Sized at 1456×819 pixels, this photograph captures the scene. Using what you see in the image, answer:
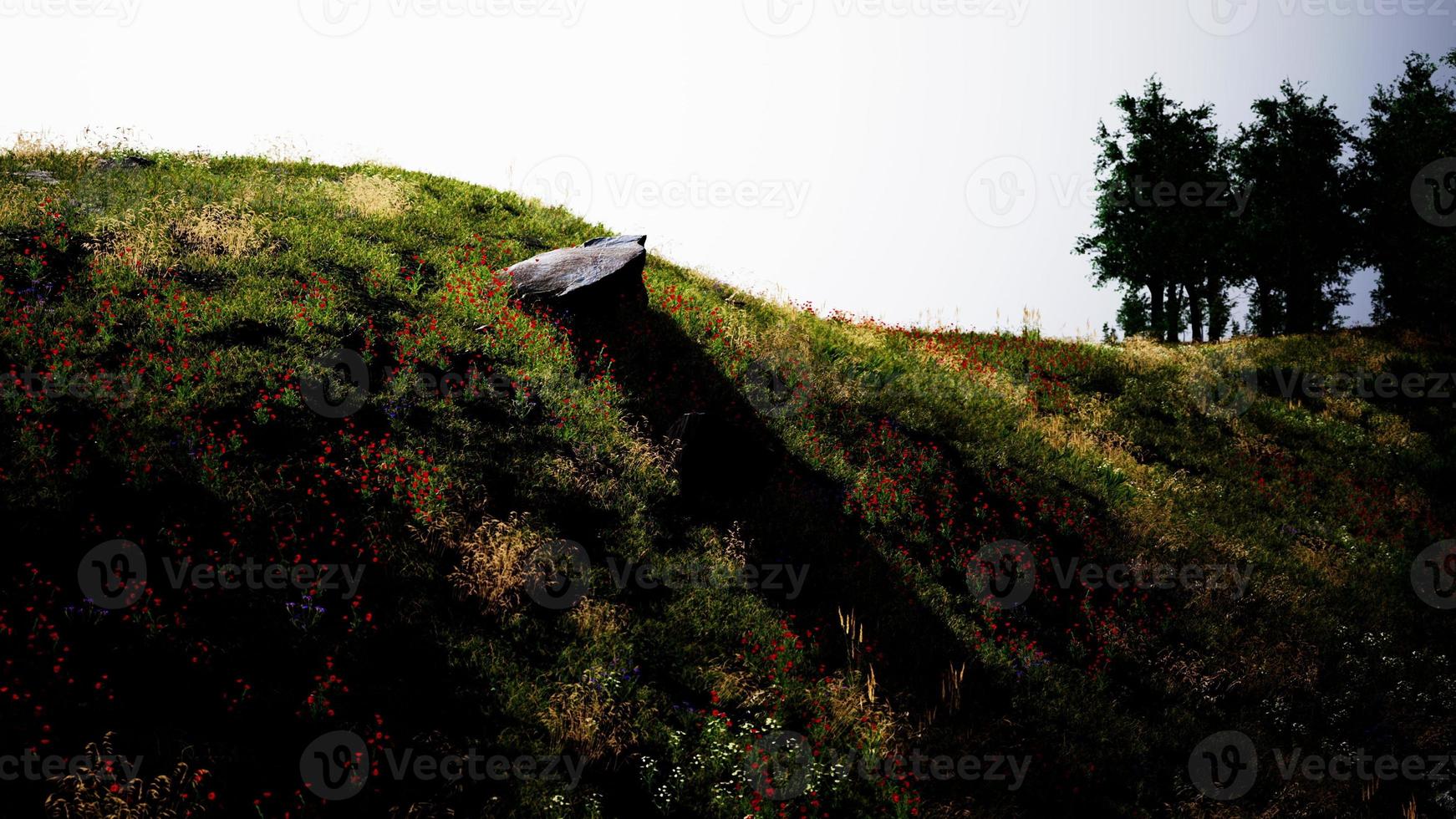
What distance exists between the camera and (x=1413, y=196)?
28406 mm

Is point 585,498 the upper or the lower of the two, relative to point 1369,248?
lower

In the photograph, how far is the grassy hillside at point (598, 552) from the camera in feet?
21.2

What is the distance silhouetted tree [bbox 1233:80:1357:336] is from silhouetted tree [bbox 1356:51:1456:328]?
0.78 metres

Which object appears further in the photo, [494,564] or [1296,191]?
[1296,191]

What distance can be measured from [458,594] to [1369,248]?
37.6 m

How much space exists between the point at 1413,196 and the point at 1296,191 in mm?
3616

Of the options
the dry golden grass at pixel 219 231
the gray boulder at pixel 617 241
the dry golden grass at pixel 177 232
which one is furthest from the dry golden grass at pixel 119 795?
the gray boulder at pixel 617 241

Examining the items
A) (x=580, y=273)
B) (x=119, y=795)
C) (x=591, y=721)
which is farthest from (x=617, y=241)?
(x=119, y=795)

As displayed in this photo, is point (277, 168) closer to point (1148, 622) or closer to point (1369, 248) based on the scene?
point (1148, 622)

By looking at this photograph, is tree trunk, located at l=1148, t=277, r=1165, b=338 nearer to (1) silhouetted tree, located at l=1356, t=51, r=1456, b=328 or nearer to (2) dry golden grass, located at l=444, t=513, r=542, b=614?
(1) silhouetted tree, located at l=1356, t=51, r=1456, b=328

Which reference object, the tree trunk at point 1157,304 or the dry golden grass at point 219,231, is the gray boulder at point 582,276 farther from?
the tree trunk at point 1157,304

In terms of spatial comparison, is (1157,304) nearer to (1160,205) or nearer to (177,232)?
(1160,205)

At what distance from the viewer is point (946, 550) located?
10812mm

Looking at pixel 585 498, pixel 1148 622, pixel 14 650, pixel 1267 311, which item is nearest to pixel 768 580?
pixel 585 498
